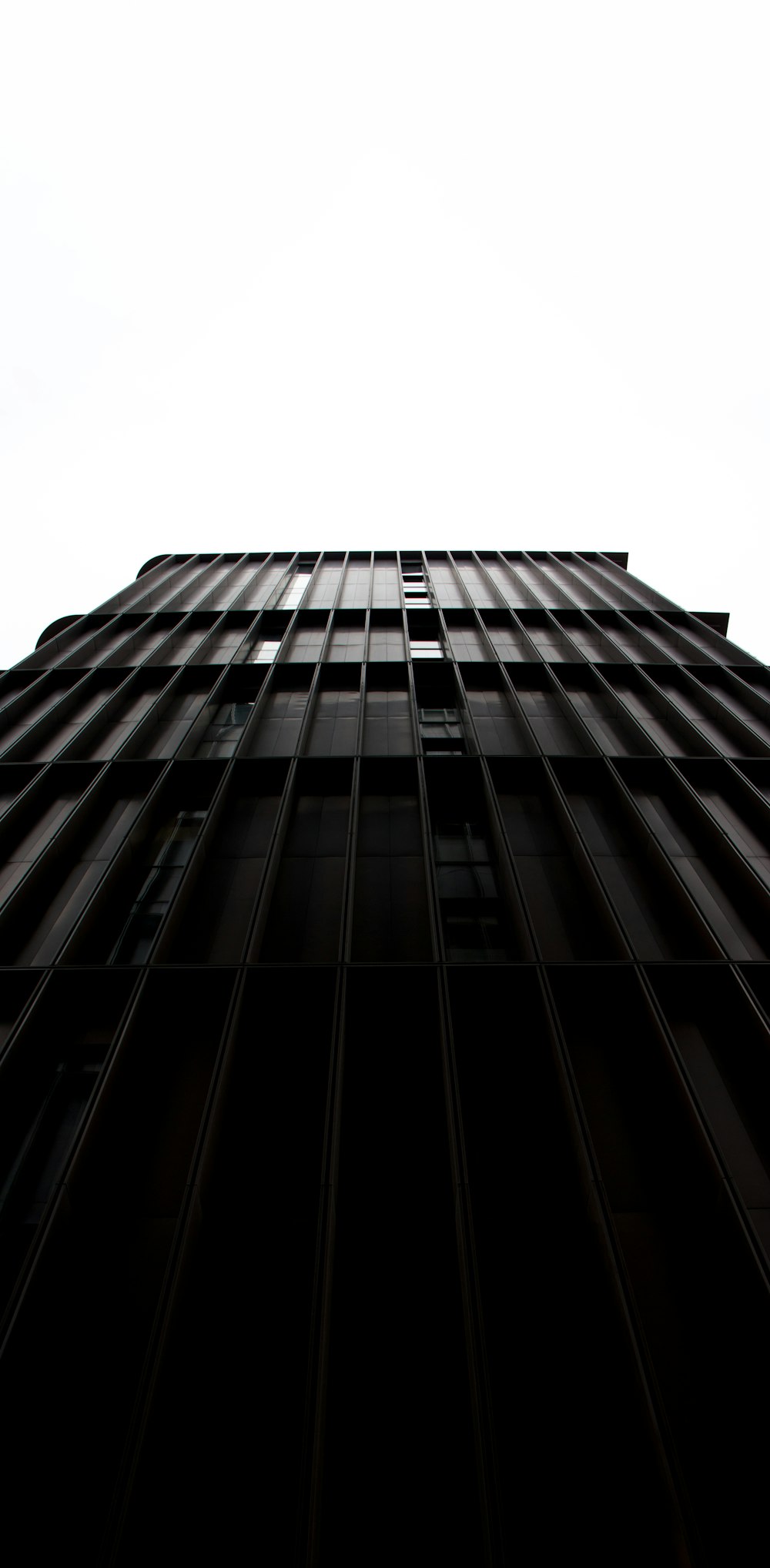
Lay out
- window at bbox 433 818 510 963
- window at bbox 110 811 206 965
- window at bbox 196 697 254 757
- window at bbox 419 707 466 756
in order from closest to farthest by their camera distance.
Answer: window at bbox 110 811 206 965 → window at bbox 433 818 510 963 → window at bbox 196 697 254 757 → window at bbox 419 707 466 756

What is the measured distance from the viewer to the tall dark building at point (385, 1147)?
5250 millimetres

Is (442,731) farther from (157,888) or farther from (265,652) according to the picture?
(157,888)

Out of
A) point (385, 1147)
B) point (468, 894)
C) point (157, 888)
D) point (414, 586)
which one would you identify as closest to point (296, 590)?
point (414, 586)

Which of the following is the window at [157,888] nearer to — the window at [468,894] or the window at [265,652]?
the window at [468,894]

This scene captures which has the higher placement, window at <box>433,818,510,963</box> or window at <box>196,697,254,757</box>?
window at <box>196,697,254,757</box>

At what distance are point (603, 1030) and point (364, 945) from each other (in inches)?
152

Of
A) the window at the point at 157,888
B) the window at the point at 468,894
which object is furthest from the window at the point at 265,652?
the window at the point at 468,894

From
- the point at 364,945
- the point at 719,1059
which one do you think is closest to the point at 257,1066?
the point at 364,945

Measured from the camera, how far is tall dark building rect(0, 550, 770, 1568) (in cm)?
525

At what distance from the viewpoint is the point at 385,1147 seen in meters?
7.57

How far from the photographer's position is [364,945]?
32.3ft

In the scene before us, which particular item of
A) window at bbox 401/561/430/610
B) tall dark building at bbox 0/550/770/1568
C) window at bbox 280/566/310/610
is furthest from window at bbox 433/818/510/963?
window at bbox 280/566/310/610

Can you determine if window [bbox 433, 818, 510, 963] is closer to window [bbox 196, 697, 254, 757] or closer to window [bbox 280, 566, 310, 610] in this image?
window [bbox 196, 697, 254, 757]

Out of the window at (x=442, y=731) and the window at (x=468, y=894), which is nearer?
the window at (x=468, y=894)
